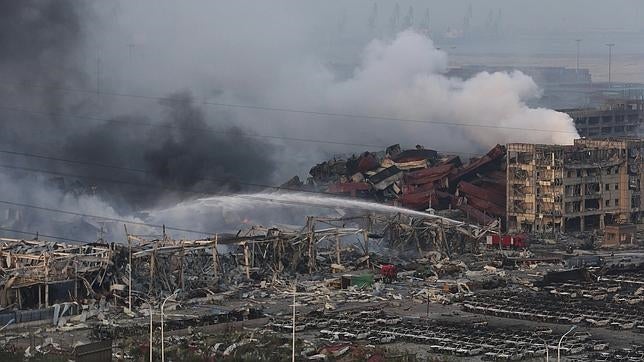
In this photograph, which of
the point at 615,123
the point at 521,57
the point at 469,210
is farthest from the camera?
the point at 521,57

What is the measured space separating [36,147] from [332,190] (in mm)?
9650

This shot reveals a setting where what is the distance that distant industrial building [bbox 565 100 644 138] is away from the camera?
63656 millimetres

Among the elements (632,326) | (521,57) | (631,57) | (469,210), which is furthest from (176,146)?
(631,57)

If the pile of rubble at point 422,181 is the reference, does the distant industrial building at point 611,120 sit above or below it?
above

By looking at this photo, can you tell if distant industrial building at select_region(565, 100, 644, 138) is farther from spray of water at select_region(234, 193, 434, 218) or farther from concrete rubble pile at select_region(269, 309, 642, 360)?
concrete rubble pile at select_region(269, 309, 642, 360)

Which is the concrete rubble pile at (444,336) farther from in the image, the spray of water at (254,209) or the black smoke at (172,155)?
the black smoke at (172,155)

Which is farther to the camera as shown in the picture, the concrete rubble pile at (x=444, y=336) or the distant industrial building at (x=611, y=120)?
the distant industrial building at (x=611, y=120)

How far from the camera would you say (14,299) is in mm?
33031

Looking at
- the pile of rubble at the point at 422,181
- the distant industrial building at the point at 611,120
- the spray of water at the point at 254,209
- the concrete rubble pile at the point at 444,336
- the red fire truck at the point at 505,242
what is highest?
the distant industrial building at the point at 611,120

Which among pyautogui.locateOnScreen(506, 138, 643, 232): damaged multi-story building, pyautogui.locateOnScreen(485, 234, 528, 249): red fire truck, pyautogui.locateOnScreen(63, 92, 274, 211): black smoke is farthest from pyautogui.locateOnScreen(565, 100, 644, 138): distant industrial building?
pyautogui.locateOnScreen(485, 234, 528, 249): red fire truck

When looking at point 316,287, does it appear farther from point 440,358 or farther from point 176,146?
point 176,146

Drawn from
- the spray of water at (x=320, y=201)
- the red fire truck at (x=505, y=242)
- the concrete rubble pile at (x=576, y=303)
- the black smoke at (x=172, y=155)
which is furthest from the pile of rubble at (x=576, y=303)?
the black smoke at (x=172, y=155)

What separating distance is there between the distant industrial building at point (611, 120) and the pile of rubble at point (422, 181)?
11.4 metres

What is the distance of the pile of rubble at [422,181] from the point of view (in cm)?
4844
